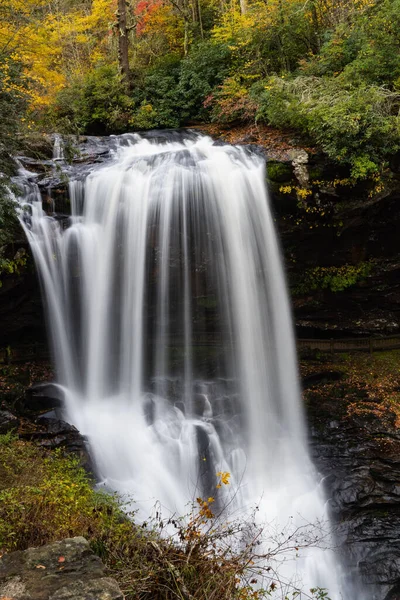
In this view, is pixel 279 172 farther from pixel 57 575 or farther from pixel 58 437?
pixel 57 575

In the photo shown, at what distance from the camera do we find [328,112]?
10.1 meters

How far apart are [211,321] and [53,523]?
7622 millimetres

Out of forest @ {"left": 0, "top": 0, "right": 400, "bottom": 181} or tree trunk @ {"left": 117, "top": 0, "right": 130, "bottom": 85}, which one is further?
tree trunk @ {"left": 117, "top": 0, "right": 130, "bottom": 85}

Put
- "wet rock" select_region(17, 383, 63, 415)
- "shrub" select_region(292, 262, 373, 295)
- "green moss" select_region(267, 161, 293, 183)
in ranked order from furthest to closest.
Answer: "shrub" select_region(292, 262, 373, 295), "green moss" select_region(267, 161, 293, 183), "wet rock" select_region(17, 383, 63, 415)

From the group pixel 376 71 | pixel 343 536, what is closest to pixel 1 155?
pixel 343 536

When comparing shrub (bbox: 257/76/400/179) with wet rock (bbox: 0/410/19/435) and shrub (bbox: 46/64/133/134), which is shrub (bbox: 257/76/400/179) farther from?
wet rock (bbox: 0/410/19/435)

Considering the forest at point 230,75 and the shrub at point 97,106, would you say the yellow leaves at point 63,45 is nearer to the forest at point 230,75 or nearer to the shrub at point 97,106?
the forest at point 230,75

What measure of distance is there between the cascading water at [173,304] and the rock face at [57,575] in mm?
5831

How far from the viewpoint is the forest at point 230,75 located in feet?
32.4

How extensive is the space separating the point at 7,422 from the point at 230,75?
13.6 m

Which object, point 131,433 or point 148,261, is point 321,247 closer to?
point 148,261

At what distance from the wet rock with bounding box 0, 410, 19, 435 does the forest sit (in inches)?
188

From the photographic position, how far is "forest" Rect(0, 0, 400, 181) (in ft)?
32.4

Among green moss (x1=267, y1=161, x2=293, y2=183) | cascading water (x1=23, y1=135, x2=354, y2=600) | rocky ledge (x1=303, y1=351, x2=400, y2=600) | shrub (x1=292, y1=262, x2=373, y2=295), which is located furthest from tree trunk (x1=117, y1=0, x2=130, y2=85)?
rocky ledge (x1=303, y1=351, x2=400, y2=600)
